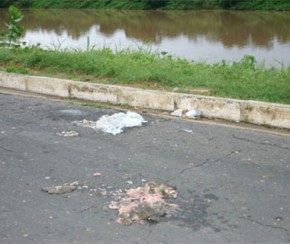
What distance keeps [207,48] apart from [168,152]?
38.0 ft

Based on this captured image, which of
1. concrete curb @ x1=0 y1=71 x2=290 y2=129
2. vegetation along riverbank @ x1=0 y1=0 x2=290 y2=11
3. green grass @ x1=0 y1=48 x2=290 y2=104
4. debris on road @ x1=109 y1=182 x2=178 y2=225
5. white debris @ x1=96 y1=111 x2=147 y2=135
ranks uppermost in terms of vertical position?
vegetation along riverbank @ x1=0 y1=0 x2=290 y2=11

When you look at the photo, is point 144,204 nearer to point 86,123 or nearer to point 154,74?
point 86,123

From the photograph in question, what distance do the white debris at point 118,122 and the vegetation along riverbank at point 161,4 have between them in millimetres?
25499

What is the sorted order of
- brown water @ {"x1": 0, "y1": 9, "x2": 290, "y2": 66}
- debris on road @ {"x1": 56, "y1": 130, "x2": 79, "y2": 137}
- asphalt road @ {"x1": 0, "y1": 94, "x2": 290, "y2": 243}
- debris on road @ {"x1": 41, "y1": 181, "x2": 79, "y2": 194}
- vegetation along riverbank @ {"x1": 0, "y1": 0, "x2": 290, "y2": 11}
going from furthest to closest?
vegetation along riverbank @ {"x1": 0, "y1": 0, "x2": 290, "y2": 11}, brown water @ {"x1": 0, "y1": 9, "x2": 290, "y2": 66}, debris on road @ {"x1": 56, "y1": 130, "x2": 79, "y2": 137}, debris on road @ {"x1": 41, "y1": 181, "x2": 79, "y2": 194}, asphalt road @ {"x1": 0, "y1": 94, "x2": 290, "y2": 243}

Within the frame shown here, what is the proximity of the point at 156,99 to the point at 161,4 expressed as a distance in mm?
30246

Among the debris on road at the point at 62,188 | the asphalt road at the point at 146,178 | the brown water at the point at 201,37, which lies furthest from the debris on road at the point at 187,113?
the brown water at the point at 201,37

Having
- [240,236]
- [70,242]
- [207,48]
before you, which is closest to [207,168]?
[240,236]

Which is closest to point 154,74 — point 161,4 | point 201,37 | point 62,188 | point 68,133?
point 68,133

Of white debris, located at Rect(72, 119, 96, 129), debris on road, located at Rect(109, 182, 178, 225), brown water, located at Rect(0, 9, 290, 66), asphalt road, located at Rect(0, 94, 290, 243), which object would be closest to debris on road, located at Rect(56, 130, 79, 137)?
asphalt road, located at Rect(0, 94, 290, 243)

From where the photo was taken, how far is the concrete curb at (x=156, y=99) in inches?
215

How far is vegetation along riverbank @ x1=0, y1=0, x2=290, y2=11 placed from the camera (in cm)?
3036

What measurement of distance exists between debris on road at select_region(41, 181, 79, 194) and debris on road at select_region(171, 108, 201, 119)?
7.69 ft

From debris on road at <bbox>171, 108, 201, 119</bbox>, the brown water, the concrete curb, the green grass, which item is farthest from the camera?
the brown water

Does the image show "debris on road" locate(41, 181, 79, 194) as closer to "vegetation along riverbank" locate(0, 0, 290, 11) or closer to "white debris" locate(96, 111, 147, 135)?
"white debris" locate(96, 111, 147, 135)
